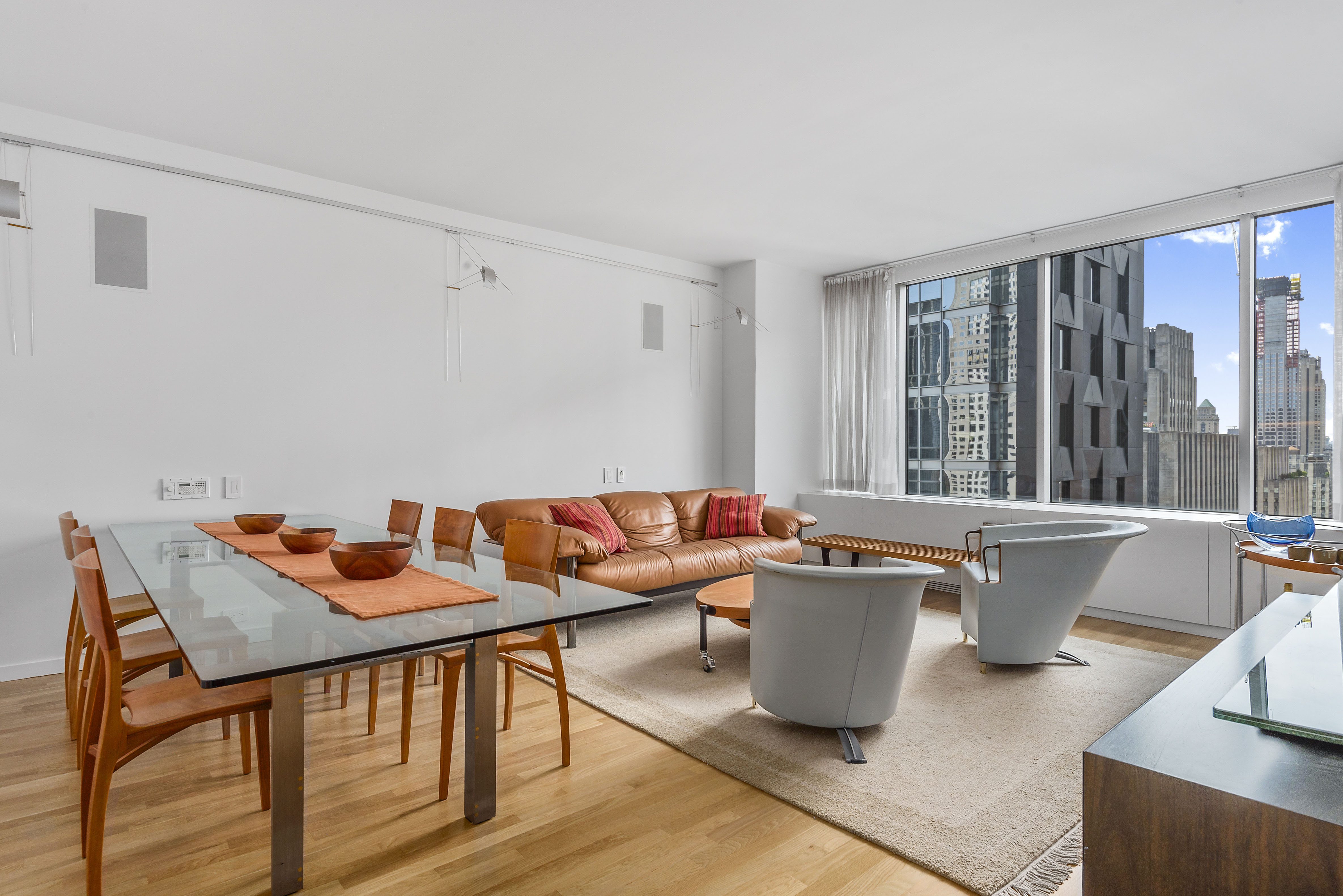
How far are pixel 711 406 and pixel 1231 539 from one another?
399 cm

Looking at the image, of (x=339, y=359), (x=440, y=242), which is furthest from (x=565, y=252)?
(x=339, y=359)

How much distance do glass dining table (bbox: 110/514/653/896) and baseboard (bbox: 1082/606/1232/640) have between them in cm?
384

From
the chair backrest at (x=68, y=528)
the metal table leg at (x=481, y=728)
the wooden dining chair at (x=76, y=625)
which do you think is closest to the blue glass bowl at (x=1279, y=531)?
the metal table leg at (x=481, y=728)

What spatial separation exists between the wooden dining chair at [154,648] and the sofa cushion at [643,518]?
2.92 meters

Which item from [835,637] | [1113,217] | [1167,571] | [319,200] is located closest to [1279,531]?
[1167,571]

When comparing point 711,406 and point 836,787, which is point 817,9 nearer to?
point 836,787

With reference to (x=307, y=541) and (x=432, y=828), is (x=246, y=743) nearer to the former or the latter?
(x=307, y=541)

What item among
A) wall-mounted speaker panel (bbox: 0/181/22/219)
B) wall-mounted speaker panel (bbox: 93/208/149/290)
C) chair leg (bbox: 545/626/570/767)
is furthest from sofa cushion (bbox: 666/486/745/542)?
wall-mounted speaker panel (bbox: 0/181/22/219)

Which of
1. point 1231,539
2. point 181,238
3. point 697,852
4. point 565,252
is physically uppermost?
point 565,252

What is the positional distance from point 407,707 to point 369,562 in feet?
2.30

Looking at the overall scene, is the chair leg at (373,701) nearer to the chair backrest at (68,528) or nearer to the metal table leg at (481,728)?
the metal table leg at (481,728)

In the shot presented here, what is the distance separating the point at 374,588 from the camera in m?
2.09

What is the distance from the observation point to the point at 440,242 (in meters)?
4.91

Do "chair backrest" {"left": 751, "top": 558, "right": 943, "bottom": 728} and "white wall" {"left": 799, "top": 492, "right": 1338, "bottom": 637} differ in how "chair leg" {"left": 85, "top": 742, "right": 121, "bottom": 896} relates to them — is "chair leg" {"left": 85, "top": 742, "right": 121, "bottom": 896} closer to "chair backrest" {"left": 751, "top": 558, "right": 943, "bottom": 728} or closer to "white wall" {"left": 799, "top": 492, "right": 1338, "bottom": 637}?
"chair backrest" {"left": 751, "top": 558, "right": 943, "bottom": 728}
